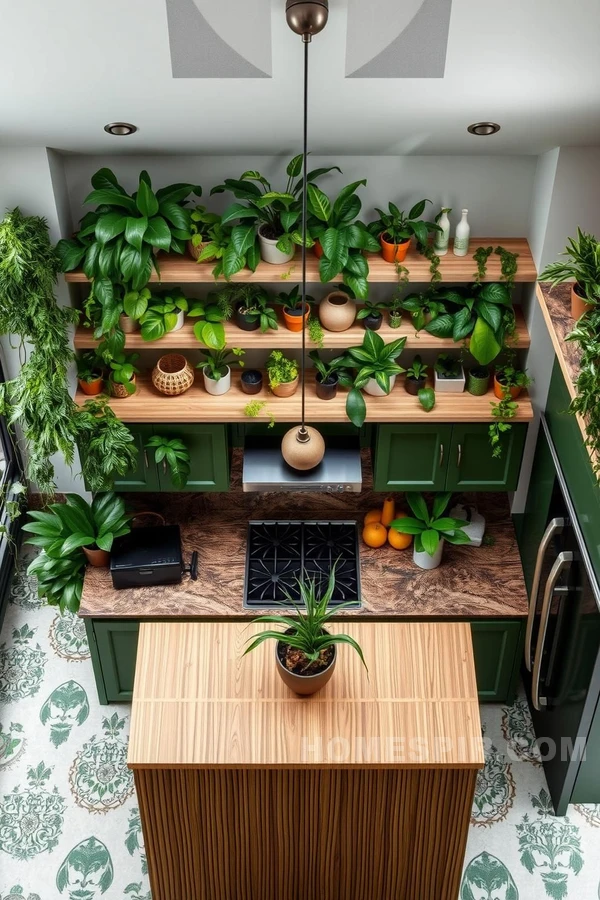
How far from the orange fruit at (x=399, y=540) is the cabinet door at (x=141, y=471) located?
1.25 meters

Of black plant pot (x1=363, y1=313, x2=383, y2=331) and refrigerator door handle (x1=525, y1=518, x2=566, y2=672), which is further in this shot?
black plant pot (x1=363, y1=313, x2=383, y2=331)

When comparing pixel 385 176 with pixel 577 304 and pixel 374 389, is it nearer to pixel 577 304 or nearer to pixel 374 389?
pixel 374 389

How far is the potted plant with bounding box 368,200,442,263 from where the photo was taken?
13.6ft

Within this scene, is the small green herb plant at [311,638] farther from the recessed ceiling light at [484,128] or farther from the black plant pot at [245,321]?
the recessed ceiling light at [484,128]

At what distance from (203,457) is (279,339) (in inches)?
28.8

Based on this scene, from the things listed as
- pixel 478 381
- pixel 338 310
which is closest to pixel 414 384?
pixel 478 381

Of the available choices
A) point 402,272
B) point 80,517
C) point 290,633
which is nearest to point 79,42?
point 402,272

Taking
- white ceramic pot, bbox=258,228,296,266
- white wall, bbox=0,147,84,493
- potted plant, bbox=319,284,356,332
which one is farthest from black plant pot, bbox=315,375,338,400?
white wall, bbox=0,147,84,493

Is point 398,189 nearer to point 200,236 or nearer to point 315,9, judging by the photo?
point 200,236

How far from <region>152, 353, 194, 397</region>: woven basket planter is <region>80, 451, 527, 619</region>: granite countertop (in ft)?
2.15

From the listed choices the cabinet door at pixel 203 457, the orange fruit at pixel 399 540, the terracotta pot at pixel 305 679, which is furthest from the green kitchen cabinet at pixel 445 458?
the terracotta pot at pixel 305 679

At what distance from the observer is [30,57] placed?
8.80 feet

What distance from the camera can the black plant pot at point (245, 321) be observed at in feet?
14.0

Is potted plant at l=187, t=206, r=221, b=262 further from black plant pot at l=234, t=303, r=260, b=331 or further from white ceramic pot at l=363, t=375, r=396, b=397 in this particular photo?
white ceramic pot at l=363, t=375, r=396, b=397
